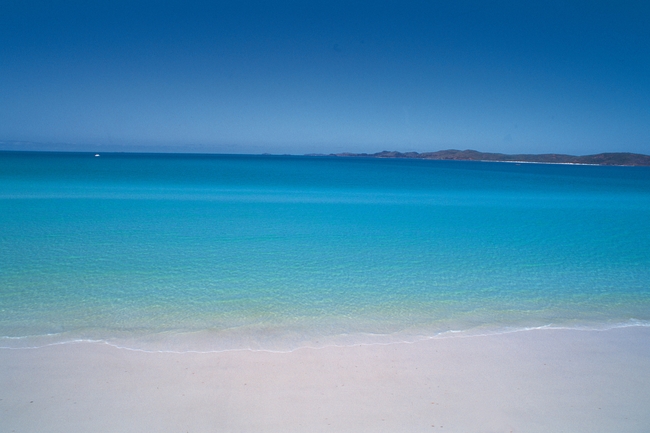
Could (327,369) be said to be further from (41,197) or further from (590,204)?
(590,204)

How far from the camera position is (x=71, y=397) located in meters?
3.78

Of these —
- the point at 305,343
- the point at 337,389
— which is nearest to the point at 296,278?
the point at 305,343

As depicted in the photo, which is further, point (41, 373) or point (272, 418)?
point (41, 373)

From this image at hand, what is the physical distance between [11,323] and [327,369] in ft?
15.2

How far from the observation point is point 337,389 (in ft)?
13.2

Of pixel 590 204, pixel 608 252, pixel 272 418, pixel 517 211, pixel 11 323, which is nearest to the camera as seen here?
pixel 272 418

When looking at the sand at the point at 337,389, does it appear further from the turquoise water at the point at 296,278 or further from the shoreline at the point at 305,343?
the turquoise water at the point at 296,278

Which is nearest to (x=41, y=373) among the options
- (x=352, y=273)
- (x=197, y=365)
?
(x=197, y=365)

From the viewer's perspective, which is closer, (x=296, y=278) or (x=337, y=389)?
(x=337, y=389)

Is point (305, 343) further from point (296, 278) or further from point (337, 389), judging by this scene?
point (296, 278)

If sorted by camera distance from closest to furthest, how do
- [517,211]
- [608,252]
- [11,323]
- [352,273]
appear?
[11,323] → [352,273] → [608,252] → [517,211]

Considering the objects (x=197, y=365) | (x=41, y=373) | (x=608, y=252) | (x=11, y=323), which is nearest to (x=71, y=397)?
(x=41, y=373)

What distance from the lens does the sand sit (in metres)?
3.52

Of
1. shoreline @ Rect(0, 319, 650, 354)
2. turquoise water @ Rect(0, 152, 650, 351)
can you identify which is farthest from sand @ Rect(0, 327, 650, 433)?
turquoise water @ Rect(0, 152, 650, 351)
